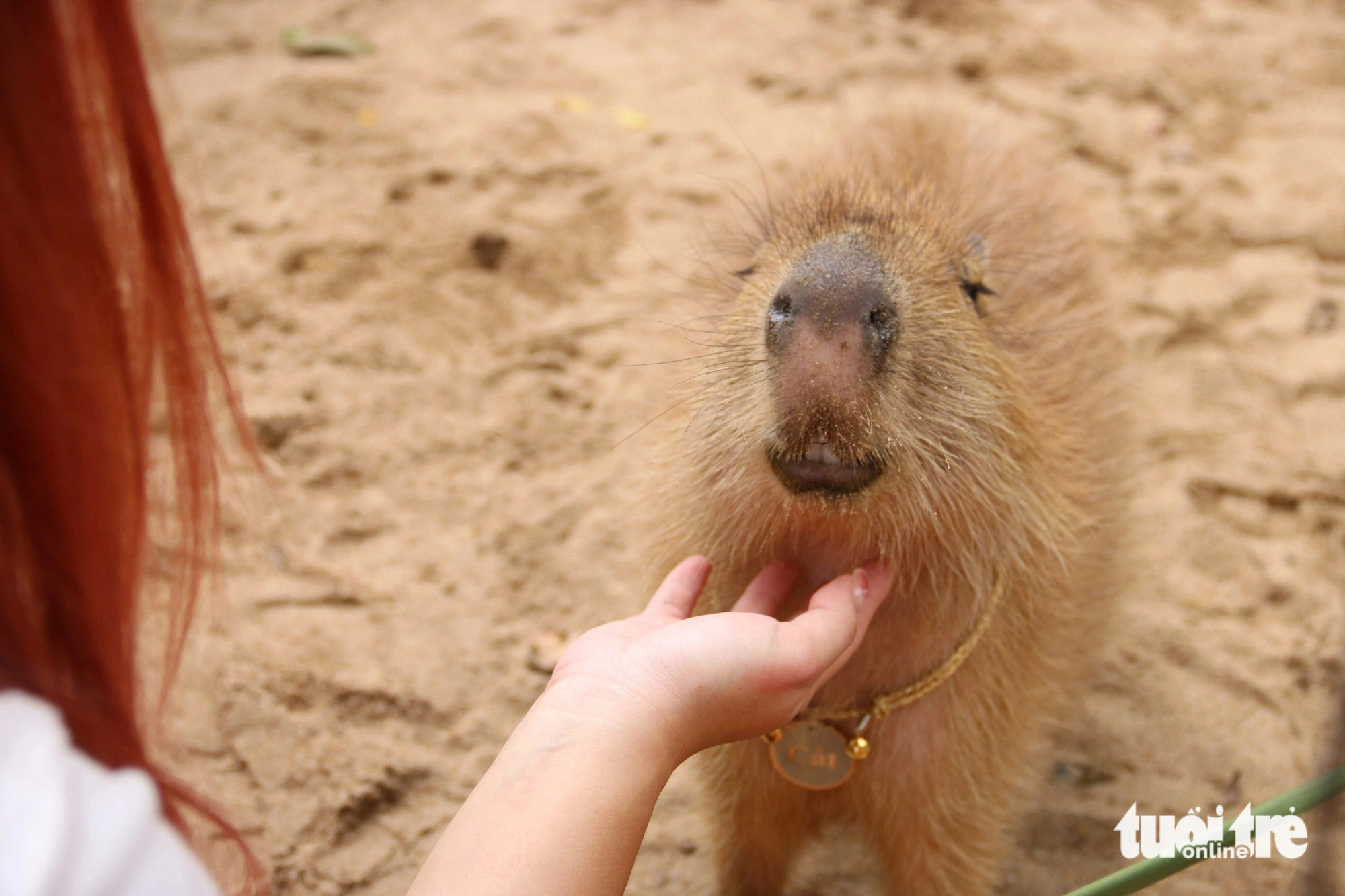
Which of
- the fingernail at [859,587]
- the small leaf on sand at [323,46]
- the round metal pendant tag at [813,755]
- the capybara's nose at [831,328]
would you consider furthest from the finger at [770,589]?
the small leaf on sand at [323,46]

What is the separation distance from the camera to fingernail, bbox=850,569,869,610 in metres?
1.74

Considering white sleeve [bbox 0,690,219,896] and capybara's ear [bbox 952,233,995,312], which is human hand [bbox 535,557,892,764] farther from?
capybara's ear [bbox 952,233,995,312]

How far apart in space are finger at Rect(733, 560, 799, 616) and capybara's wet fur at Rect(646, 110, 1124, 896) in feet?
0.14

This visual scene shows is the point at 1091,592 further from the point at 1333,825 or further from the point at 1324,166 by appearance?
the point at 1324,166

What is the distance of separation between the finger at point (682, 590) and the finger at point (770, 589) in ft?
0.26

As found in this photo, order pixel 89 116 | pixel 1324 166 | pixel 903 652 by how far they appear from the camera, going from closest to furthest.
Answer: pixel 89 116, pixel 903 652, pixel 1324 166

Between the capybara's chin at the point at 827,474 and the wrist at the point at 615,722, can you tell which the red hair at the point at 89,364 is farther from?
the capybara's chin at the point at 827,474

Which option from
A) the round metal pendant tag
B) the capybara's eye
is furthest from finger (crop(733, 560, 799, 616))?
the capybara's eye

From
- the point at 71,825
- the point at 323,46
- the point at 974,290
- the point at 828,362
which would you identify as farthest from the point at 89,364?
the point at 323,46

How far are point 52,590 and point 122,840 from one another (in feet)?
1.16

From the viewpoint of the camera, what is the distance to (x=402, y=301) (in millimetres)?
3730

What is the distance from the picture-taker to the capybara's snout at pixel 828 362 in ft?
5.14

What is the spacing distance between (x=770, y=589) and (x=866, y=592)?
0.18 meters

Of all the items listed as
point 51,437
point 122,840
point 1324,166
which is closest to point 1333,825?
point 122,840
